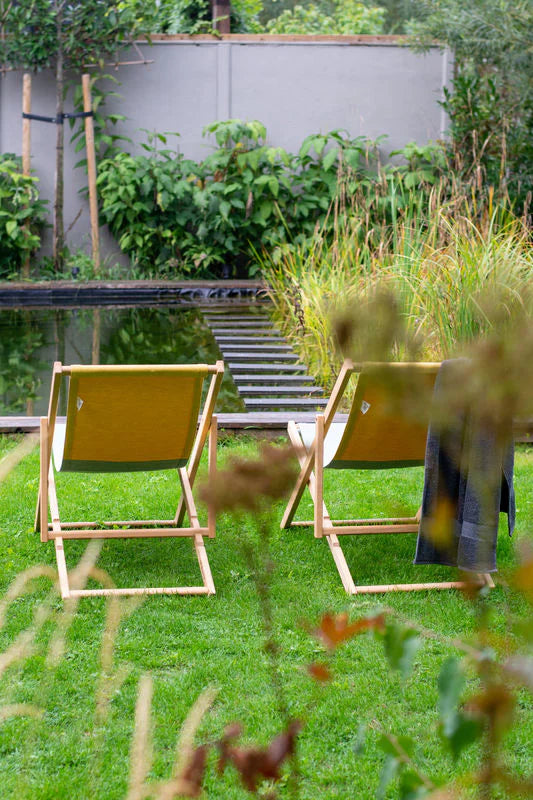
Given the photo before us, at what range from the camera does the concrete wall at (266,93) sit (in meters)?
11.2

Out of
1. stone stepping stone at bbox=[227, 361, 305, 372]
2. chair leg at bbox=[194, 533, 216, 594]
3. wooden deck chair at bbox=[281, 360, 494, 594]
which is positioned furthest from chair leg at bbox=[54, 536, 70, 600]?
stone stepping stone at bbox=[227, 361, 305, 372]

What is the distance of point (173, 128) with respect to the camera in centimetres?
1134

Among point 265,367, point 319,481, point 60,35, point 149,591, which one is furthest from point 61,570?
point 60,35

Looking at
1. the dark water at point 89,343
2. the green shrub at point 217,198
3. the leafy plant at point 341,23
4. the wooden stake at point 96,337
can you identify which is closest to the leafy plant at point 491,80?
the green shrub at point 217,198

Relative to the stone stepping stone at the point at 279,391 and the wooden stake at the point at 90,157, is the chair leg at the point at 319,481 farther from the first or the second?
the wooden stake at the point at 90,157

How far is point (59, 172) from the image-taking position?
1062 cm

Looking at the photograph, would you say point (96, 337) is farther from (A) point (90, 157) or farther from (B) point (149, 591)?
(B) point (149, 591)

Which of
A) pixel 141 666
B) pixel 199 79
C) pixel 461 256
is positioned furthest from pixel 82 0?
pixel 141 666

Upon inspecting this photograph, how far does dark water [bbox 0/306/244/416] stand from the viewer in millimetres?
5750

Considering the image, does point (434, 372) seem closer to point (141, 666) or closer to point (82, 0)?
point (141, 666)

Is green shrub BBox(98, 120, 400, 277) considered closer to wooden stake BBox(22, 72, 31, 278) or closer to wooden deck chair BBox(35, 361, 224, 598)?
wooden stake BBox(22, 72, 31, 278)

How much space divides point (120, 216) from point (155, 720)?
897 centimetres

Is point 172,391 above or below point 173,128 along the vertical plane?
below

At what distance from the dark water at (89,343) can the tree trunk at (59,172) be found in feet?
5.39
